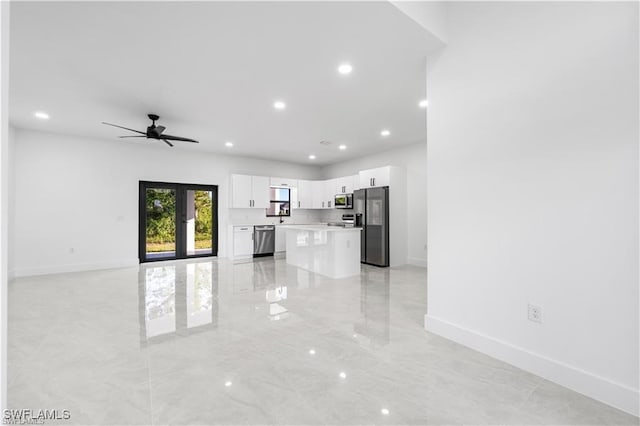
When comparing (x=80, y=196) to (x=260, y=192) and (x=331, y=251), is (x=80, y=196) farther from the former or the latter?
(x=331, y=251)

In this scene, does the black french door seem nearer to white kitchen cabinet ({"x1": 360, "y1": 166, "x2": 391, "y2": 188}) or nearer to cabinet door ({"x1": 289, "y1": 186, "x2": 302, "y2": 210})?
cabinet door ({"x1": 289, "y1": 186, "x2": 302, "y2": 210})

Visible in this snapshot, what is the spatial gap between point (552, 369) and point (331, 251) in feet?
11.0

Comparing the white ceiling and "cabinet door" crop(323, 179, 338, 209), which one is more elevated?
the white ceiling

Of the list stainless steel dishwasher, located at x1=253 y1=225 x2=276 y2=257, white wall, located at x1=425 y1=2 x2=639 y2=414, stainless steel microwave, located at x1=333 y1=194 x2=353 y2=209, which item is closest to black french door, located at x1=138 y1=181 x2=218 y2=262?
stainless steel dishwasher, located at x1=253 y1=225 x2=276 y2=257

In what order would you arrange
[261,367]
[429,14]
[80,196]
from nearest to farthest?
[261,367]
[429,14]
[80,196]

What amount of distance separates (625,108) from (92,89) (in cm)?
500

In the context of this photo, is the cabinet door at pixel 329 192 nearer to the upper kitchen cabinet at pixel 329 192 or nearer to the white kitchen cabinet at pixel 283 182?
the upper kitchen cabinet at pixel 329 192

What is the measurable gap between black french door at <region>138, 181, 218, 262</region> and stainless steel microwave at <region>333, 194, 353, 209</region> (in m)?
3.14

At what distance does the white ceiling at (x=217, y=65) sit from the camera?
2.20 m

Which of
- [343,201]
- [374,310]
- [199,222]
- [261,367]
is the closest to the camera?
[261,367]

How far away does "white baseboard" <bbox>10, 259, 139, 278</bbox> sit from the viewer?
518cm

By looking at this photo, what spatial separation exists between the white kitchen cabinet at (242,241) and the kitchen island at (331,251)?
1961mm

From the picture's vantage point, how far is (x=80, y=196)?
5.68 metres

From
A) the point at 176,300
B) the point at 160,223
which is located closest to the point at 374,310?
the point at 176,300
